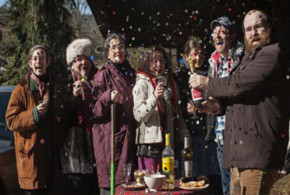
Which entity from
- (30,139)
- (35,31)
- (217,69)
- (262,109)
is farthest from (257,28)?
(35,31)

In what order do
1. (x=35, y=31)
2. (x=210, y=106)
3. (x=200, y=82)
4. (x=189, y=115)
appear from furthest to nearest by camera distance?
(x=35, y=31) → (x=189, y=115) → (x=210, y=106) → (x=200, y=82)

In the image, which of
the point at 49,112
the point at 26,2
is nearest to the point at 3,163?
the point at 49,112

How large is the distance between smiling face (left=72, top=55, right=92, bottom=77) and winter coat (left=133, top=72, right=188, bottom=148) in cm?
60

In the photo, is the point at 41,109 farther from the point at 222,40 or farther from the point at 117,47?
the point at 222,40

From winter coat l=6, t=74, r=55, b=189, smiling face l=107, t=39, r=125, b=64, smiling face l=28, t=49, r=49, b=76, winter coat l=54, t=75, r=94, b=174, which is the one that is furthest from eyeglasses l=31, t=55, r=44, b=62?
smiling face l=107, t=39, r=125, b=64

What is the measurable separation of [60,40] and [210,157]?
473 inches

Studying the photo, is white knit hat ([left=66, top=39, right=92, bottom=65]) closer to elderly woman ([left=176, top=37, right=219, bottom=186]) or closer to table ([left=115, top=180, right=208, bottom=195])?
elderly woman ([left=176, top=37, right=219, bottom=186])

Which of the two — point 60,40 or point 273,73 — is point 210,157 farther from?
point 60,40

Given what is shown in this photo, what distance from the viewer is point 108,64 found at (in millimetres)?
4805

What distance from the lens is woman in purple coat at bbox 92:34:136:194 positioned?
4.68 metres

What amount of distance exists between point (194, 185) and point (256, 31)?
56.3 inches

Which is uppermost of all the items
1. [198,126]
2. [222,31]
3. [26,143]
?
[222,31]

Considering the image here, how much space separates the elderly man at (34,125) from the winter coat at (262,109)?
233 cm

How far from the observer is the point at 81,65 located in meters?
4.93
